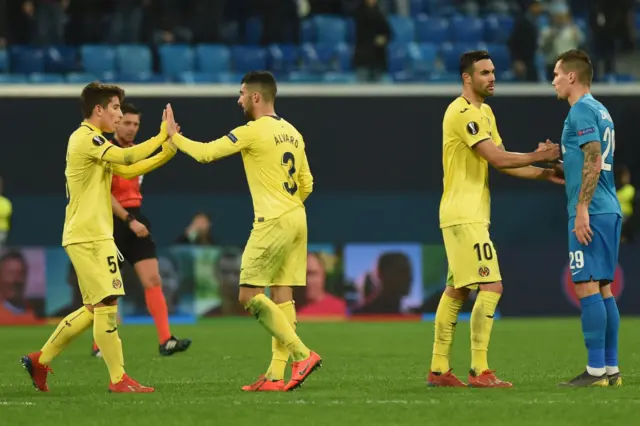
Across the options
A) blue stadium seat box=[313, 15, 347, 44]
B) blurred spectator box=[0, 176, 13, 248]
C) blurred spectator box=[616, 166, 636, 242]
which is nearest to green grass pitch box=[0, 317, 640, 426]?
blurred spectator box=[0, 176, 13, 248]

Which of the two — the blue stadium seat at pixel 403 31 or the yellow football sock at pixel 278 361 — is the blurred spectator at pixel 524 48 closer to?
the blue stadium seat at pixel 403 31

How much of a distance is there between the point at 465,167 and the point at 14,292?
10.9 m

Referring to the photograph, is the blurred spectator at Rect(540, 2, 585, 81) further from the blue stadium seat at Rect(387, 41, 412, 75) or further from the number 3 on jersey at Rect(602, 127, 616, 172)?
the number 3 on jersey at Rect(602, 127, 616, 172)

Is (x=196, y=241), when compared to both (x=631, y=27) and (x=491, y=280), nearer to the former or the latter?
(x=631, y=27)

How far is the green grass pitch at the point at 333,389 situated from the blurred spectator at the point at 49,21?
305 inches

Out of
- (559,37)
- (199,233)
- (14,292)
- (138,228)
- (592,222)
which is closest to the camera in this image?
(592,222)

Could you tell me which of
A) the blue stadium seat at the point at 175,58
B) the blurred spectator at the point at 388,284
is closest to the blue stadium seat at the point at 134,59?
the blue stadium seat at the point at 175,58

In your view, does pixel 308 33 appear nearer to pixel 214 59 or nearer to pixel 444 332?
pixel 214 59

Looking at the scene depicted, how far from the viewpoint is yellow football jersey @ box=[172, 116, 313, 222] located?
8797 millimetres

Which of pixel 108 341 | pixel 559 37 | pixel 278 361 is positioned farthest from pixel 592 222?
pixel 559 37

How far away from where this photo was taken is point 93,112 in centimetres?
906

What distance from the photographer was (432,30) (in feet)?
74.0

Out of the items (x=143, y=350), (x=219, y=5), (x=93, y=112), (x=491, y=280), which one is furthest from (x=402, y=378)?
(x=219, y=5)

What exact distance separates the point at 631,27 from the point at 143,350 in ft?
38.5
